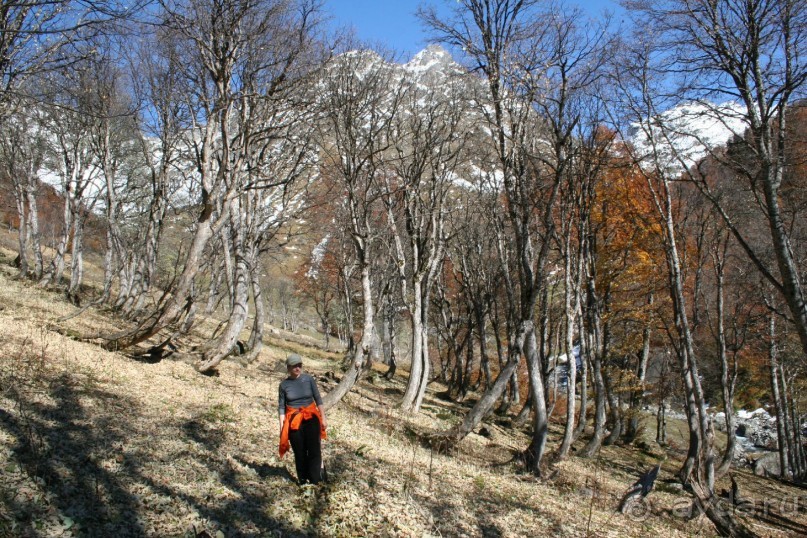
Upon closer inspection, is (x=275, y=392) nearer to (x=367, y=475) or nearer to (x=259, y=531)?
(x=367, y=475)

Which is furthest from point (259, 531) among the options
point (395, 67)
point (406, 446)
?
point (395, 67)

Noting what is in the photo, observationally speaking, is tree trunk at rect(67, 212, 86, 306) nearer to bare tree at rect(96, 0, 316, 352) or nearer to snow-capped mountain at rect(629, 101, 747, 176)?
bare tree at rect(96, 0, 316, 352)

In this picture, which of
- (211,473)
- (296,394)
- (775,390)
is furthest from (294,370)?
(775,390)

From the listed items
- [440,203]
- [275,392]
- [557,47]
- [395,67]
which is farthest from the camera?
[440,203]

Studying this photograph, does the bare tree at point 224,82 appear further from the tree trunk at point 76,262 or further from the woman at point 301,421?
the tree trunk at point 76,262

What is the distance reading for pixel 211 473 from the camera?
5.97 m

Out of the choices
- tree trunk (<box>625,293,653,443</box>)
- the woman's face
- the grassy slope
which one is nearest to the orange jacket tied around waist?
the woman's face

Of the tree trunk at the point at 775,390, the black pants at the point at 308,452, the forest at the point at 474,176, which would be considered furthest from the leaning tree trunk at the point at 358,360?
the tree trunk at the point at 775,390

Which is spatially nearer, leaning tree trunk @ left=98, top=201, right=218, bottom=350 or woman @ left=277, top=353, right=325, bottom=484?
woman @ left=277, top=353, right=325, bottom=484

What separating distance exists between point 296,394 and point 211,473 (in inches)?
56.5

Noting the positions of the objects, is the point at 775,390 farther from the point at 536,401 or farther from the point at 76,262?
the point at 76,262

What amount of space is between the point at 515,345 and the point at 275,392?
6.12 meters

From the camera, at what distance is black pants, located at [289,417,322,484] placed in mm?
6141

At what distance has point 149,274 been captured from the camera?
19.0m
